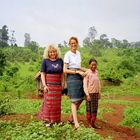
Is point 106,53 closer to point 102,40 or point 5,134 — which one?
point 102,40

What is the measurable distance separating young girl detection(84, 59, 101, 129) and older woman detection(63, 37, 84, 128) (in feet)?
0.44

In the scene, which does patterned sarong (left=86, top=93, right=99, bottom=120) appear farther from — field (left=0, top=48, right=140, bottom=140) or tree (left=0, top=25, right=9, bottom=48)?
tree (left=0, top=25, right=9, bottom=48)

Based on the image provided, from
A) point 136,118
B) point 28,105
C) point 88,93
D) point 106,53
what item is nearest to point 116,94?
point 28,105

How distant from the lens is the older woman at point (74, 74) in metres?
6.56

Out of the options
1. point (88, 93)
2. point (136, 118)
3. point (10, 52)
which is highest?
point (10, 52)

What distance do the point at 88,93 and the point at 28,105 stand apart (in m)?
5.61

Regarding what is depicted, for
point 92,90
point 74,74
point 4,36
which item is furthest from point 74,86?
point 4,36

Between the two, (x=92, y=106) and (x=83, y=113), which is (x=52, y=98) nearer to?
(x=92, y=106)

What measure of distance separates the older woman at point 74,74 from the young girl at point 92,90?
5.3 inches

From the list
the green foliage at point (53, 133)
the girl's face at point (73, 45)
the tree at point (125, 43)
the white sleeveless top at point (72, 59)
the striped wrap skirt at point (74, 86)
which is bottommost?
the green foliage at point (53, 133)

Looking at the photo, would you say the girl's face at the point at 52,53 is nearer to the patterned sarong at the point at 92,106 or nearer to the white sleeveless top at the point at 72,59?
the white sleeveless top at the point at 72,59

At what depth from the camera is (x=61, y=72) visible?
21.8ft

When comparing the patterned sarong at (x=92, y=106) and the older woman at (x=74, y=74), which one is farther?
the patterned sarong at (x=92, y=106)

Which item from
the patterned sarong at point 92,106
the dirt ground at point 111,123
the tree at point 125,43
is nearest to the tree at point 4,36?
the tree at point 125,43
